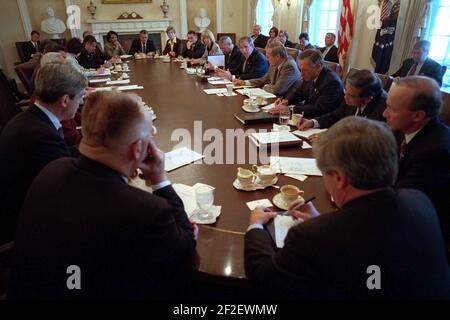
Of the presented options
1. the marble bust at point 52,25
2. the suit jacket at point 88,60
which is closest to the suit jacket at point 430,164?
the suit jacket at point 88,60

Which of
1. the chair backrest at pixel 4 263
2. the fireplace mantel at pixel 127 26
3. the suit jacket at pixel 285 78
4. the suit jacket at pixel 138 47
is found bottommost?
the chair backrest at pixel 4 263

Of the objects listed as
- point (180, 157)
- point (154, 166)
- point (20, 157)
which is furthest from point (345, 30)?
point (20, 157)

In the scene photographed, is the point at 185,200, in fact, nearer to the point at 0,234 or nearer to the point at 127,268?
the point at 127,268

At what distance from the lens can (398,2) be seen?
4.31 m

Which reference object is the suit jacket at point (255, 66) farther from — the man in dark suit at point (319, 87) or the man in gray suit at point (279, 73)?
the man in dark suit at point (319, 87)

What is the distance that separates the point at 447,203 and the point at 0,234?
215 centimetres

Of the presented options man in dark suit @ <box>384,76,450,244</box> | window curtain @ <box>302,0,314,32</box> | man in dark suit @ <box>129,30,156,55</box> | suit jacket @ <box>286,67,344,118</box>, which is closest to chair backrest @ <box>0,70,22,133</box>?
suit jacket @ <box>286,67,344,118</box>

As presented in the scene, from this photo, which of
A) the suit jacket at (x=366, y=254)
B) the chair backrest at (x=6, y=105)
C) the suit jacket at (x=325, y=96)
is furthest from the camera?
the chair backrest at (x=6, y=105)

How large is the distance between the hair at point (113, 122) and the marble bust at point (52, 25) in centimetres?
919

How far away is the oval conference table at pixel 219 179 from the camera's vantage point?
1003mm

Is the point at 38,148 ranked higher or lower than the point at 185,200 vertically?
higher

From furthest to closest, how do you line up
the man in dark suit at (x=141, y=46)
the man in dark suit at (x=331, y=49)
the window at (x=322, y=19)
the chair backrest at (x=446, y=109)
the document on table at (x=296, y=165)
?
1. the man in dark suit at (x=141, y=46)
2. the window at (x=322, y=19)
3. the man in dark suit at (x=331, y=49)
4. the chair backrest at (x=446, y=109)
5. the document on table at (x=296, y=165)
